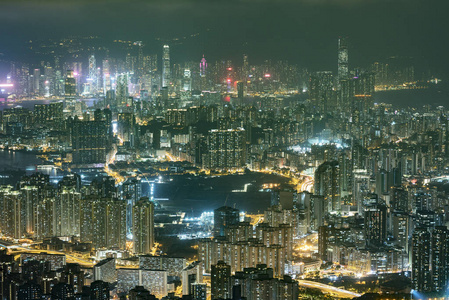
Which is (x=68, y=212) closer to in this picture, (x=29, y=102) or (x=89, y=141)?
(x=89, y=141)

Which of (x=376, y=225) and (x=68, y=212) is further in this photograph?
(x=68, y=212)

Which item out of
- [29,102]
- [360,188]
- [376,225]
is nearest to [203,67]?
Answer: [29,102]

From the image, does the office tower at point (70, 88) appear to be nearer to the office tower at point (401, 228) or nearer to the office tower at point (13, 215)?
the office tower at point (13, 215)

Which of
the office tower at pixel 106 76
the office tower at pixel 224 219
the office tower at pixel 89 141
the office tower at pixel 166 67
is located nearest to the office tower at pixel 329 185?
the office tower at pixel 224 219

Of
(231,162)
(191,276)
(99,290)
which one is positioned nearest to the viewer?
(99,290)

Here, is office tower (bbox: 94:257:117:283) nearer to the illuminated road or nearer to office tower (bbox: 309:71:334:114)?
the illuminated road

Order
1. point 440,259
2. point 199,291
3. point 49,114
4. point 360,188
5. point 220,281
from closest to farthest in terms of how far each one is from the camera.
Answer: point 199,291, point 220,281, point 440,259, point 360,188, point 49,114

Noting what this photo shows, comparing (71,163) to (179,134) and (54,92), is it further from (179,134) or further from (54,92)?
(54,92)
